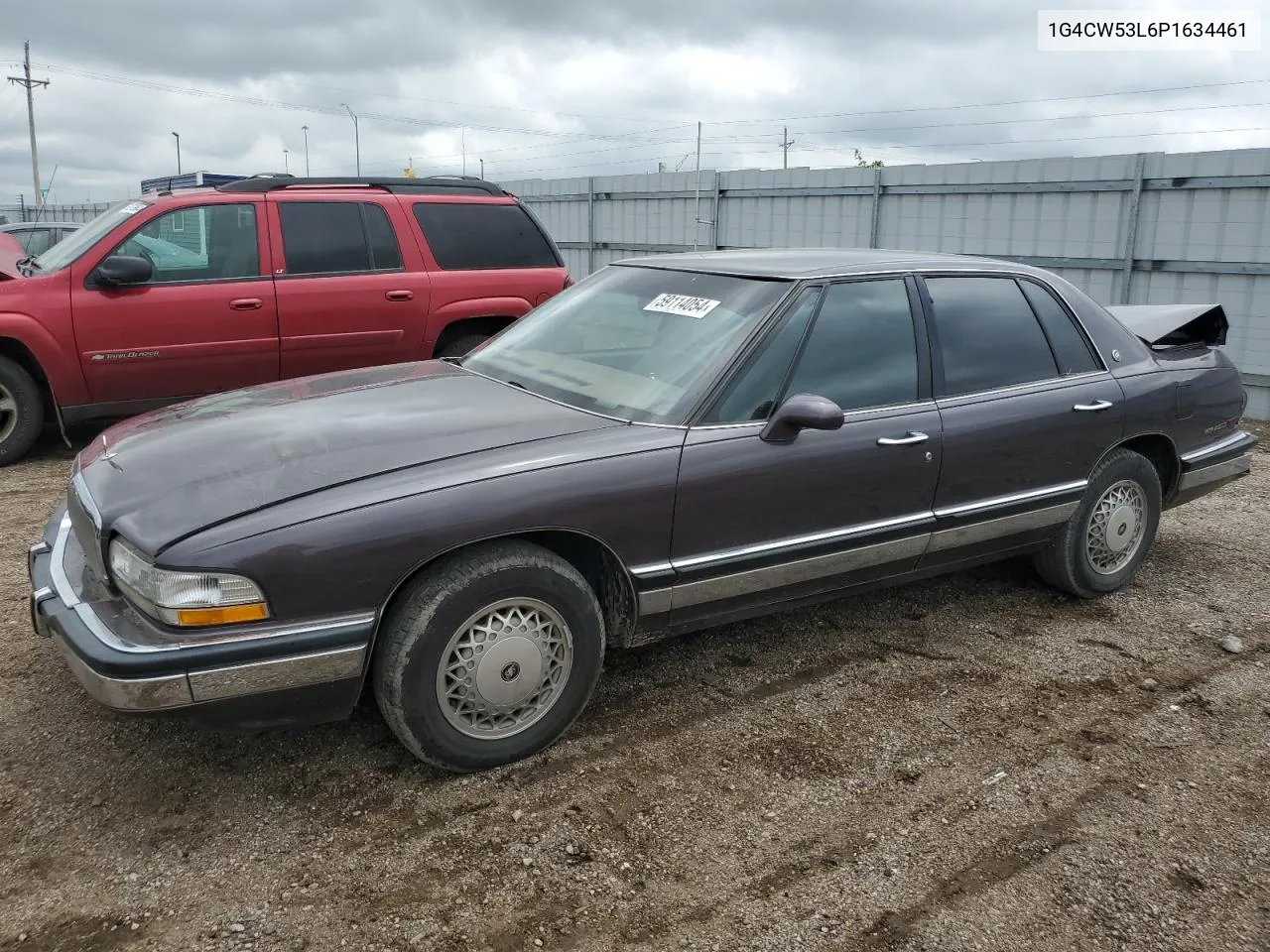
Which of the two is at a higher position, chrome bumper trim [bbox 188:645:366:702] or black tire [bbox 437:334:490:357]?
black tire [bbox 437:334:490:357]

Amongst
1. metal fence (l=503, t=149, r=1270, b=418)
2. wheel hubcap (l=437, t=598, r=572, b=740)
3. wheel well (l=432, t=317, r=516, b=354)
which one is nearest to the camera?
wheel hubcap (l=437, t=598, r=572, b=740)

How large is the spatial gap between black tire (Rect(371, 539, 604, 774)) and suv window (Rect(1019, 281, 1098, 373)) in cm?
248

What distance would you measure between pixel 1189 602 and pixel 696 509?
2856 mm

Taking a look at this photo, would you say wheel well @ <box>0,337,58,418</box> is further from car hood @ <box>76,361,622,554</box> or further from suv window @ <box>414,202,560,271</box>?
car hood @ <box>76,361,622,554</box>

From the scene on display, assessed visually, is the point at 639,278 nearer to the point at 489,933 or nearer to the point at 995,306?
the point at 995,306

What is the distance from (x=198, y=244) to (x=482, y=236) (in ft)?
6.65

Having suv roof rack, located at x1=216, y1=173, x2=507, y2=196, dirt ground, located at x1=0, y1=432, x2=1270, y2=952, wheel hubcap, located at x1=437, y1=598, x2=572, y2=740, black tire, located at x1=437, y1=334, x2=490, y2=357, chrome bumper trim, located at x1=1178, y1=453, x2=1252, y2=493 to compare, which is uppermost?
suv roof rack, located at x1=216, y1=173, x2=507, y2=196

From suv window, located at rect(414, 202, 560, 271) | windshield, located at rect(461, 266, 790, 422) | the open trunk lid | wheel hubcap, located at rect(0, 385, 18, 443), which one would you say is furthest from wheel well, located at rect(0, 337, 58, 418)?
the open trunk lid

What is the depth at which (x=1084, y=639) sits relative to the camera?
425cm

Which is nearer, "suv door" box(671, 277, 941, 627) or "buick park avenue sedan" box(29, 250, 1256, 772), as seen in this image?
"buick park avenue sedan" box(29, 250, 1256, 772)

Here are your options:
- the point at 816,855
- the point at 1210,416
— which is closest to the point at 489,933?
the point at 816,855

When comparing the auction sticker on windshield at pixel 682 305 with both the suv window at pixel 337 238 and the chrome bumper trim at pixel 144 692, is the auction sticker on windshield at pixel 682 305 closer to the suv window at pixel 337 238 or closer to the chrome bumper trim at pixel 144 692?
the chrome bumper trim at pixel 144 692

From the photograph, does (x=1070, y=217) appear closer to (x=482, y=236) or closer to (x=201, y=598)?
(x=482, y=236)

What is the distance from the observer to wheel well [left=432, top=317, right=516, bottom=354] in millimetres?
7438
